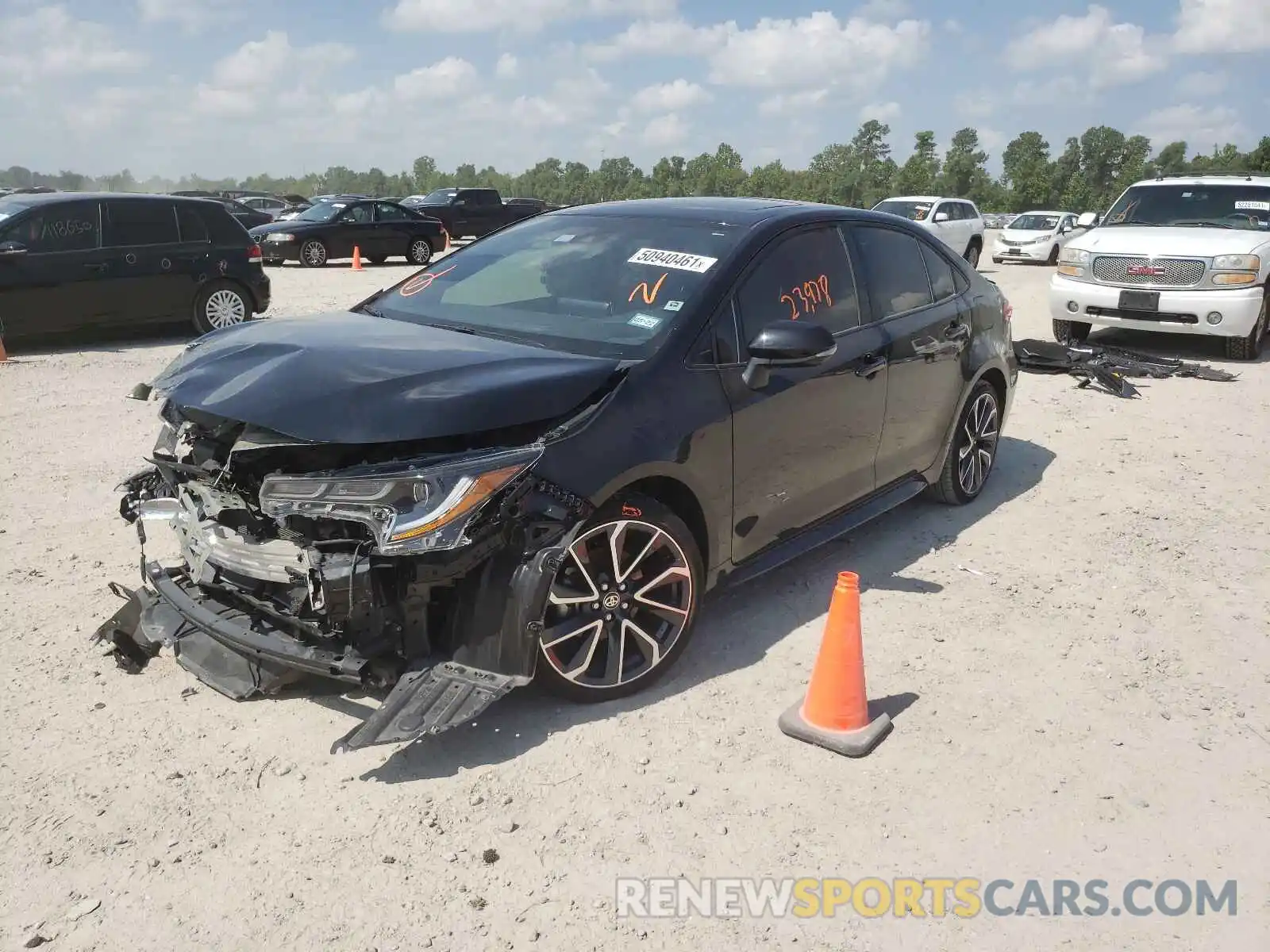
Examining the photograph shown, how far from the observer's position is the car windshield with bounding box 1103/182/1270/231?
11023mm

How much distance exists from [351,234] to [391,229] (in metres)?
0.96

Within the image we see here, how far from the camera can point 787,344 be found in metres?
3.73

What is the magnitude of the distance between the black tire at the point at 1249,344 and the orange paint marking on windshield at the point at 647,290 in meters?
9.16

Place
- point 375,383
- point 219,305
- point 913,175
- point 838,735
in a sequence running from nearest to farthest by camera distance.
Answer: point 375,383 < point 838,735 < point 219,305 < point 913,175

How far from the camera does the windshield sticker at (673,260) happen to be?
402cm

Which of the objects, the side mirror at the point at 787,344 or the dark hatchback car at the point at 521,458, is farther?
the side mirror at the point at 787,344

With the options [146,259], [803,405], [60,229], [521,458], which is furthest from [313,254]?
[521,458]

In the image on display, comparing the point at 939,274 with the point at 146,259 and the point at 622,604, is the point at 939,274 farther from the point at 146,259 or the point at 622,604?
the point at 146,259

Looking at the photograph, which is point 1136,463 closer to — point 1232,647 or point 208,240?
point 1232,647

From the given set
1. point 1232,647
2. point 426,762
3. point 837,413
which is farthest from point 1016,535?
point 426,762

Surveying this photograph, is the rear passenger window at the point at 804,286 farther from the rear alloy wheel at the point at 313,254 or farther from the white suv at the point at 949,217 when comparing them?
the rear alloy wheel at the point at 313,254

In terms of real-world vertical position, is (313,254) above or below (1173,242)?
below

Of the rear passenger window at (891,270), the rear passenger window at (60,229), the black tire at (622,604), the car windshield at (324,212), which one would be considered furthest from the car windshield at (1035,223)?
the black tire at (622,604)

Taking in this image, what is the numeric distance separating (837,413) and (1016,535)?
181 cm
